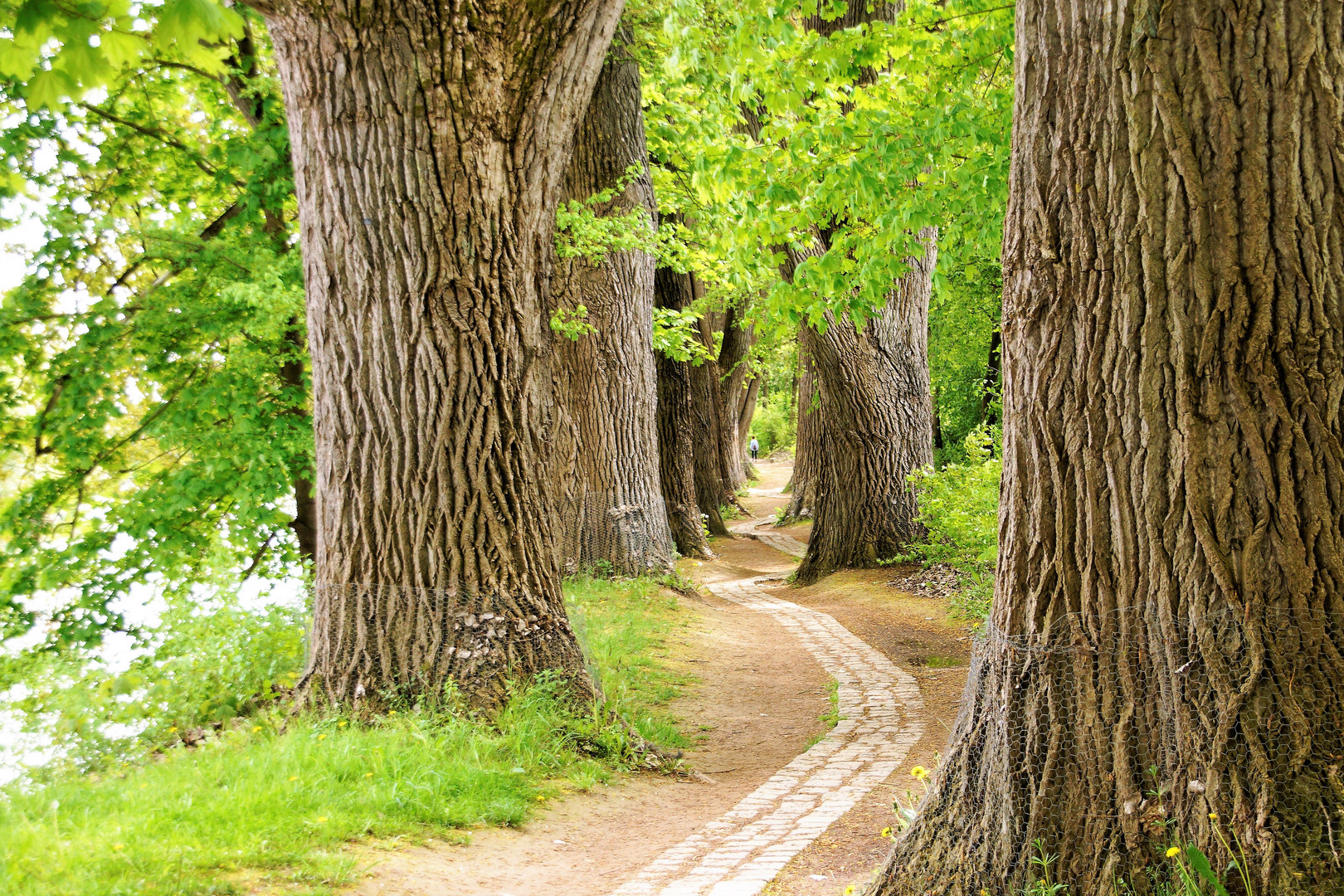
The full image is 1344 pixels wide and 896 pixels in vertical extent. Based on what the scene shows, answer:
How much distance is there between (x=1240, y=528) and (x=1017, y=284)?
42.6 inches

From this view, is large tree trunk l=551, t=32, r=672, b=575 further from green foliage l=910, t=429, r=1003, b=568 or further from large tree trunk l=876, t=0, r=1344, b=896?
large tree trunk l=876, t=0, r=1344, b=896

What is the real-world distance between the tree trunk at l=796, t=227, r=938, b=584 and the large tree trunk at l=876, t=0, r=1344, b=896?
9.89m

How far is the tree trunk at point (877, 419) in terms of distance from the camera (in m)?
13.2

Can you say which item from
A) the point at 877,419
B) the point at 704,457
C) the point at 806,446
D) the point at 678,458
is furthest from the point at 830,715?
the point at 806,446

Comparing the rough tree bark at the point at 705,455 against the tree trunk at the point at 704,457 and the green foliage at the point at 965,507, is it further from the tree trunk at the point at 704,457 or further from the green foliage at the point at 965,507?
the green foliage at the point at 965,507

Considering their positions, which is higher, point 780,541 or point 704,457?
point 704,457

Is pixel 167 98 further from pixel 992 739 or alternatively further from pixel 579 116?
pixel 992 739

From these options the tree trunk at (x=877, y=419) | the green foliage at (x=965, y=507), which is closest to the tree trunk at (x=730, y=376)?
the tree trunk at (x=877, y=419)

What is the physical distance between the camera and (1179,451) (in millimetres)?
3023

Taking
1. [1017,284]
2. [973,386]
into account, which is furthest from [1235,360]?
[973,386]

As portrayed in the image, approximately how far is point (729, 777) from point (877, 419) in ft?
26.8

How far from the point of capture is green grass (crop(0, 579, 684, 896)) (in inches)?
129

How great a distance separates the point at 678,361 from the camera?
686 inches

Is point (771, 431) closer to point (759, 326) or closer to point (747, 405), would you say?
point (747, 405)
